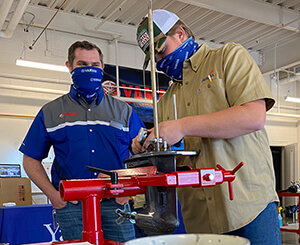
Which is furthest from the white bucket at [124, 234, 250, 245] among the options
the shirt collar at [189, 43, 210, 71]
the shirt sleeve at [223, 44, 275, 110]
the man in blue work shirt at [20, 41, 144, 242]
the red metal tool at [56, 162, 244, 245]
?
the man in blue work shirt at [20, 41, 144, 242]

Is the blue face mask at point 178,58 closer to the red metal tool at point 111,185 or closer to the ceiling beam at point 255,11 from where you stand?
the red metal tool at point 111,185

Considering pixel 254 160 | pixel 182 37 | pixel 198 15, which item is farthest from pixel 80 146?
pixel 198 15

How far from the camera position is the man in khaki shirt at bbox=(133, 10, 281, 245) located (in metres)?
1.08

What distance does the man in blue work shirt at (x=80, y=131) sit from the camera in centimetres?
193

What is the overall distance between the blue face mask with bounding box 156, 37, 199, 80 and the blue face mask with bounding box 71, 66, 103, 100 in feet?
2.14

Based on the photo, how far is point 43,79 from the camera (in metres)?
7.67

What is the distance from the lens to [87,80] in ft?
6.51

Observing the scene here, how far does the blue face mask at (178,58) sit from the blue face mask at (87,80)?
654 mm

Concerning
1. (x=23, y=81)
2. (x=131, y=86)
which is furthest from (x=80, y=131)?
(x=131, y=86)

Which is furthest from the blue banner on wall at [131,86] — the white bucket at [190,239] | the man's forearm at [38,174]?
the white bucket at [190,239]

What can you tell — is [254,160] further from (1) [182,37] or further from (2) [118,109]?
(2) [118,109]

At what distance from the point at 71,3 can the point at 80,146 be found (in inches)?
252

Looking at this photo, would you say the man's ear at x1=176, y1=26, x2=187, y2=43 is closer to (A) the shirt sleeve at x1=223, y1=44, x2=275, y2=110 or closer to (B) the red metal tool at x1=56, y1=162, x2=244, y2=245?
(A) the shirt sleeve at x1=223, y1=44, x2=275, y2=110

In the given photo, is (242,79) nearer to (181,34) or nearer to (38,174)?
(181,34)
